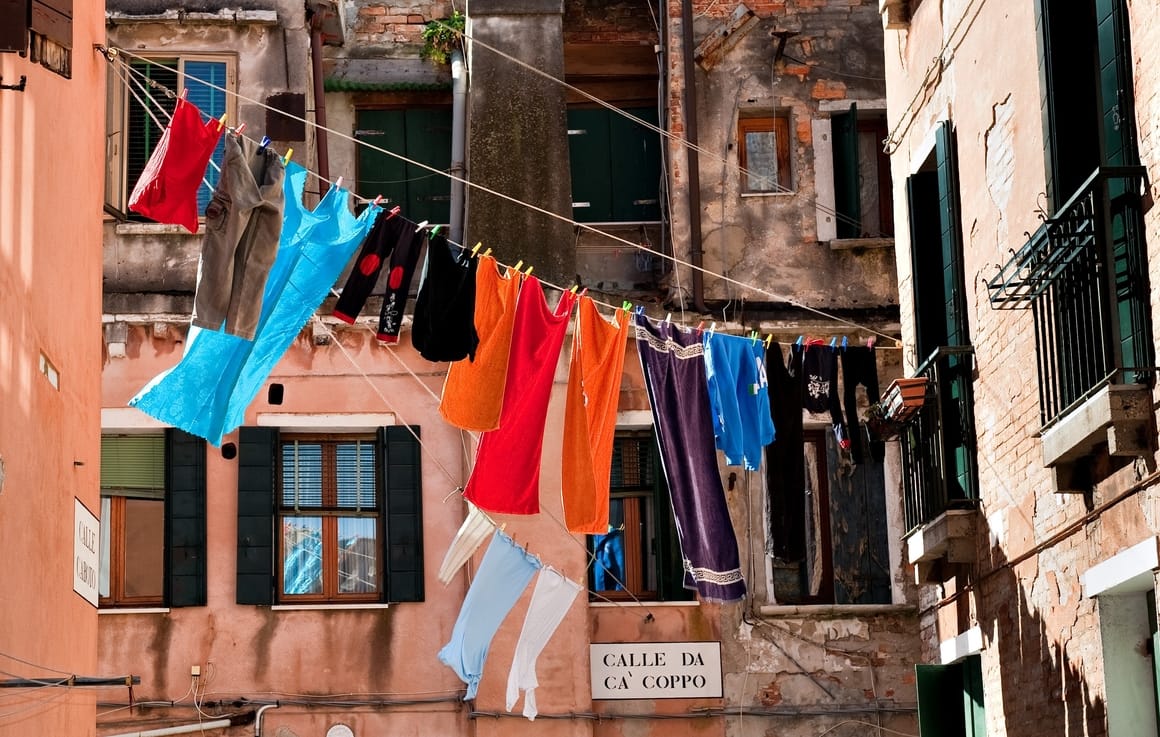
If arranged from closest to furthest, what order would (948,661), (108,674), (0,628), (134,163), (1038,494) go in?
(0,628)
(1038,494)
(948,661)
(108,674)
(134,163)

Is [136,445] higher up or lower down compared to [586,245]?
lower down

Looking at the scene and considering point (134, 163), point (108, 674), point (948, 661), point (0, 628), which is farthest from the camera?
point (134, 163)

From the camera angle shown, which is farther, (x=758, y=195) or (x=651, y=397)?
(x=758, y=195)

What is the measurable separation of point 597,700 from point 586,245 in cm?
419

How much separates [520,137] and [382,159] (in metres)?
1.49

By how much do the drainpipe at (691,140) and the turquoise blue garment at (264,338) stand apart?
6.04m

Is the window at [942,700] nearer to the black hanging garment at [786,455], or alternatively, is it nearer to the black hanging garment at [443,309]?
the black hanging garment at [786,455]

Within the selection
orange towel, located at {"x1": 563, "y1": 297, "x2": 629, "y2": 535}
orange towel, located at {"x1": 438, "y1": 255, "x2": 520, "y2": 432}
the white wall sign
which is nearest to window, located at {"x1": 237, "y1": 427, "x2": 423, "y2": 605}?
orange towel, located at {"x1": 563, "y1": 297, "x2": 629, "y2": 535}

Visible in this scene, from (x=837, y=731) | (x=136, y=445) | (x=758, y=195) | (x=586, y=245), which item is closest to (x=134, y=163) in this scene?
(x=136, y=445)

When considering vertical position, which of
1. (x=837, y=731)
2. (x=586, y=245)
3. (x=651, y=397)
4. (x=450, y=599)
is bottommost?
(x=837, y=731)

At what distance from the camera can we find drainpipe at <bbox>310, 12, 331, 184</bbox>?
16734 mm

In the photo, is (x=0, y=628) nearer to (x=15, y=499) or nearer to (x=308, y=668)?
(x=15, y=499)

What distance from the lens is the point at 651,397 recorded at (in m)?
12.2

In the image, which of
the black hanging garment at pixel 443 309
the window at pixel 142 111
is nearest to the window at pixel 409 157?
the window at pixel 142 111
